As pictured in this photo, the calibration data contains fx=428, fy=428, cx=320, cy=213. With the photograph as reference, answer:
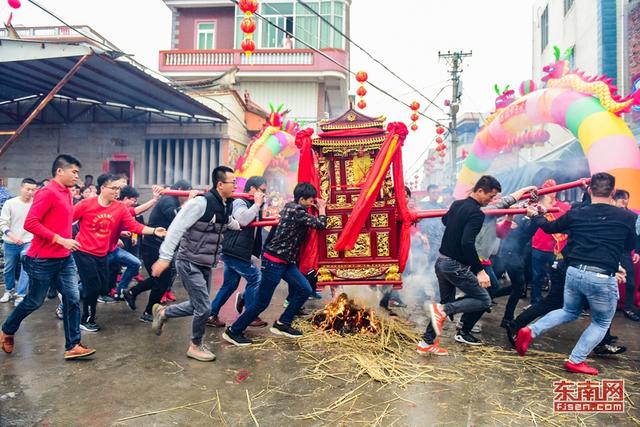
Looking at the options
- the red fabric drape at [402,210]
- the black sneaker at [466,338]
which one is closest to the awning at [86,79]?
the red fabric drape at [402,210]

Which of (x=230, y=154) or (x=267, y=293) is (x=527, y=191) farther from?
(x=230, y=154)

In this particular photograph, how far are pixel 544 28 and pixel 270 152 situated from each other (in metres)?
12.7

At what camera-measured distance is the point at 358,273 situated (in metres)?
5.40

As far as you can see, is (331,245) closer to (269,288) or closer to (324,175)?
(324,175)

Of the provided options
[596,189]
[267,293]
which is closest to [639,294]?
[596,189]

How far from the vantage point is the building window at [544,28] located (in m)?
16.6

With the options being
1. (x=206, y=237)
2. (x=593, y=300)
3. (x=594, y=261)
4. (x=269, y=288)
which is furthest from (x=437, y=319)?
(x=206, y=237)

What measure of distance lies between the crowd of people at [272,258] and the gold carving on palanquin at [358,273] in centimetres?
68

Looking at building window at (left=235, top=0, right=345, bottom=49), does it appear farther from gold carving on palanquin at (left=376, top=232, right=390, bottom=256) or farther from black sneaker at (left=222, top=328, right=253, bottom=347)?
black sneaker at (left=222, top=328, right=253, bottom=347)

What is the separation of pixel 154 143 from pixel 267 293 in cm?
1161

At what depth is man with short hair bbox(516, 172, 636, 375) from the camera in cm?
390

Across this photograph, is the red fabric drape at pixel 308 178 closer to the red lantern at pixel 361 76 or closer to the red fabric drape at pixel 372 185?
the red fabric drape at pixel 372 185

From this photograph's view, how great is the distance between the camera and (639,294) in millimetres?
6637

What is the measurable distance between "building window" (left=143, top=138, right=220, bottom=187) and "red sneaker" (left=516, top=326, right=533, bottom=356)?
12.0m
